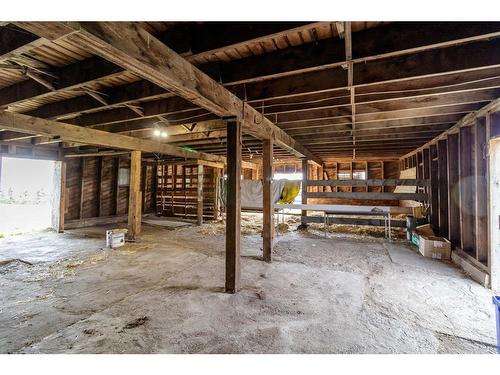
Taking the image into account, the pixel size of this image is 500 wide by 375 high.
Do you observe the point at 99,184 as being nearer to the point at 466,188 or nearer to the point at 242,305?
the point at 242,305

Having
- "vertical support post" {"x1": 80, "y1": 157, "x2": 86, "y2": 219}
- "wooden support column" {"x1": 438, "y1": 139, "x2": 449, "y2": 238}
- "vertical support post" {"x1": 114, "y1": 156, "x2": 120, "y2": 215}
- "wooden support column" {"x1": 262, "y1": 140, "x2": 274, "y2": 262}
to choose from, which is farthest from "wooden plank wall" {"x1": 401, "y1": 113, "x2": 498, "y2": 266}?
"vertical support post" {"x1": 80, "y1": 157, "x2": 86, "y2": 219}

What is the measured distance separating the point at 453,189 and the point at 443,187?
80 cm

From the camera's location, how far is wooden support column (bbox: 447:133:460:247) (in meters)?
4.13

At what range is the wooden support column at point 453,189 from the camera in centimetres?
413

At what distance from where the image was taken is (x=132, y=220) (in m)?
5.34

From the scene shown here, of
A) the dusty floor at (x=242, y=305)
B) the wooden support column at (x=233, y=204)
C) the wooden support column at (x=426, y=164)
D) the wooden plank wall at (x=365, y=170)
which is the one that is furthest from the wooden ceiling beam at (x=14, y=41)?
the wooden plank wall at (x=365, y=170)

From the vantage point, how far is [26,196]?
506 inches

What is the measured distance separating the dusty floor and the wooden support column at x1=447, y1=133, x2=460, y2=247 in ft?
2.56

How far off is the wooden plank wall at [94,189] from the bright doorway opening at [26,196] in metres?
0.50

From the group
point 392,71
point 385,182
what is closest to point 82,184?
point 392,71

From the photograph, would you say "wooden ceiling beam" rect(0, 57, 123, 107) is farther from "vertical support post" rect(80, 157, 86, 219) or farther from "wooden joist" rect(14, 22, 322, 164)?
"vertical support post" rect(80, 157, 86, 219)

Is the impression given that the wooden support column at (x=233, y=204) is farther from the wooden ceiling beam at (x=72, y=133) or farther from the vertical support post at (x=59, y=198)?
the vertical support post at (x=59, y=198)
